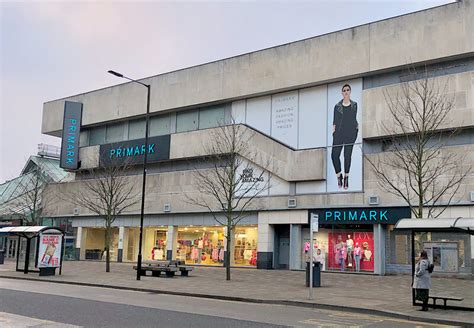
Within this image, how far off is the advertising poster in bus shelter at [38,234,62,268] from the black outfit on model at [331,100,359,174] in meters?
16.3

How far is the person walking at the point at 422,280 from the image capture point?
46.5 ft

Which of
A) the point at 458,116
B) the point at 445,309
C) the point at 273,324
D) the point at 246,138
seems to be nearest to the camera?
the point at 273,324

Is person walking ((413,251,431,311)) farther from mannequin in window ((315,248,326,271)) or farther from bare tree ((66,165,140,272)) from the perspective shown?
bare tree ((66,165,140,272))

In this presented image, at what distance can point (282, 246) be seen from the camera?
3331 cm

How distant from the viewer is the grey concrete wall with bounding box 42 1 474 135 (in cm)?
2741

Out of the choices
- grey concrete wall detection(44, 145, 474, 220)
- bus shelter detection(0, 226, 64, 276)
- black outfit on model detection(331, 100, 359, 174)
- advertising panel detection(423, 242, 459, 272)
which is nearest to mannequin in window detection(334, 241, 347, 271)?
grey concrete wall detection(44, 145, 474, 220)

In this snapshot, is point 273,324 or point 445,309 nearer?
point 273,324

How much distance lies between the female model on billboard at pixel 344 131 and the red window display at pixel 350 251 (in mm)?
3030

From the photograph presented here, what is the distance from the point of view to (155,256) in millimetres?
39375

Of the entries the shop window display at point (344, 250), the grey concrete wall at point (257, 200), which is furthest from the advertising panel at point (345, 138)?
the shop window display at point (344, 250)

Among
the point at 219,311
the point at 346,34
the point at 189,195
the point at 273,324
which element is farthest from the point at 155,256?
the point at 273,324

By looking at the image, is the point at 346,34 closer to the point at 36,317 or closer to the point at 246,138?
the point at 246,138

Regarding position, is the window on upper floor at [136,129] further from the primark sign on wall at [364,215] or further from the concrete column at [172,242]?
the primark sign on wall at [364,215]

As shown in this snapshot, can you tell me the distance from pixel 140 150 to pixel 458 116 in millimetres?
24288
